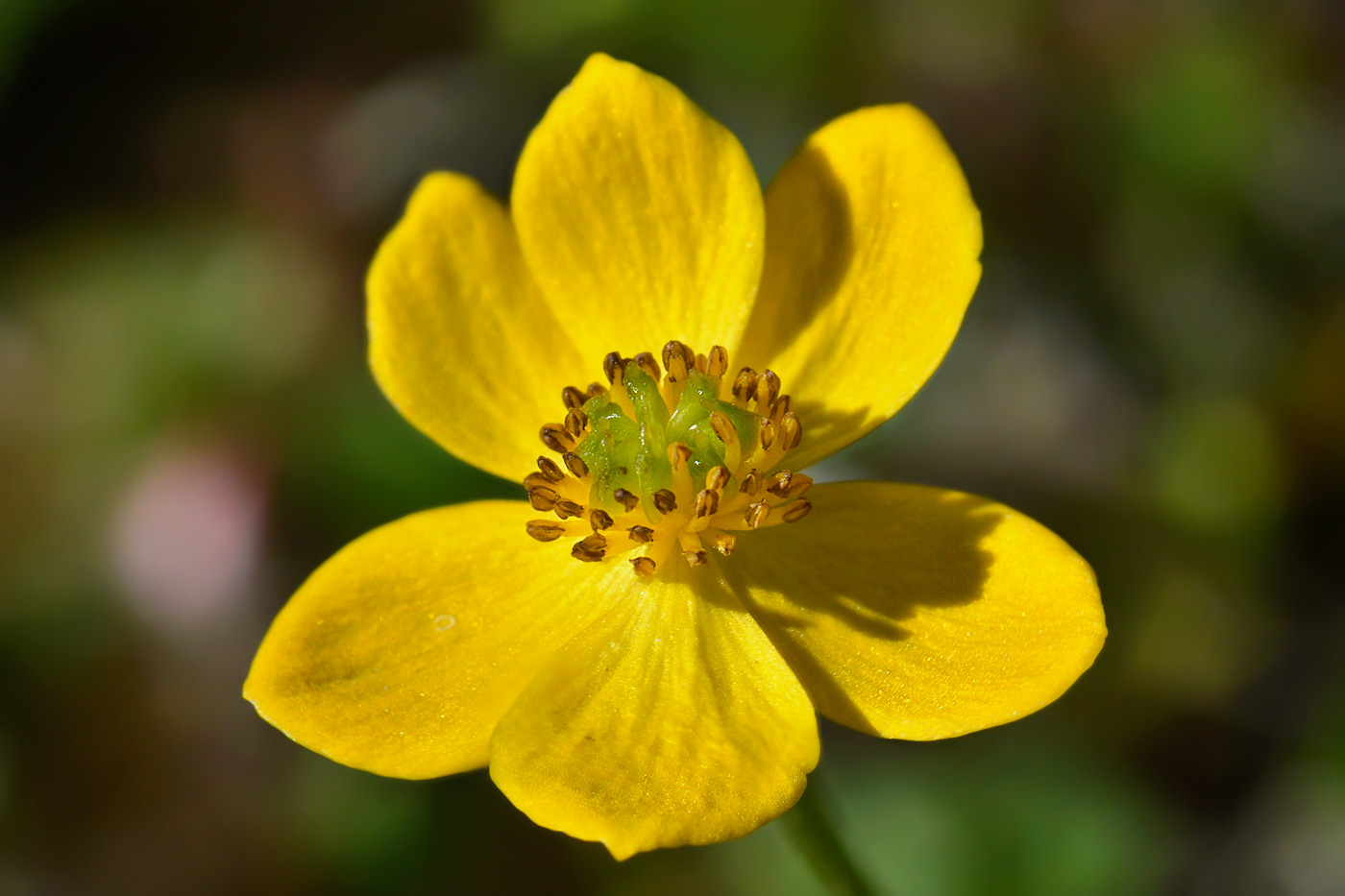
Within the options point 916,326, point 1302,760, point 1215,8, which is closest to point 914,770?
point 1302,760

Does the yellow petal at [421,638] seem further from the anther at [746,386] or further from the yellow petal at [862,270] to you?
the yellow petal at [862,270]

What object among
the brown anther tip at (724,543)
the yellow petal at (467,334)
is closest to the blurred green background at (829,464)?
the yellow petal at (467,334)

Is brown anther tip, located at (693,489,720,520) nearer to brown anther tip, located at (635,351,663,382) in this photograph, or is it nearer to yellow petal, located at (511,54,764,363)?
brown anther tip, located at (635,351,663,382)

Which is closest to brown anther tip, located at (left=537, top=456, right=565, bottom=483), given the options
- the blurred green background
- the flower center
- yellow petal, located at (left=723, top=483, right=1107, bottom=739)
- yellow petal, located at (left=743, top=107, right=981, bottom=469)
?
the flower center

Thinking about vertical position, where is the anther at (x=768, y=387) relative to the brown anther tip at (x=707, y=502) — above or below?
above

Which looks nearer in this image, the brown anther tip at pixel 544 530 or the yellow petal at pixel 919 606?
the yellow petal at pixel 919 606

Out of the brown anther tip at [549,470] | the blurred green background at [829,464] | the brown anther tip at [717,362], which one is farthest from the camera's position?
the blurred green background at [829,464]

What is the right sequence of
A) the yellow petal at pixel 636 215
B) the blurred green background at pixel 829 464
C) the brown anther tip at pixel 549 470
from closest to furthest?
the brown anther tip at pixel 549 470, the yellow petal at pixel 636 215, the blurred green background at pixel 829 464
